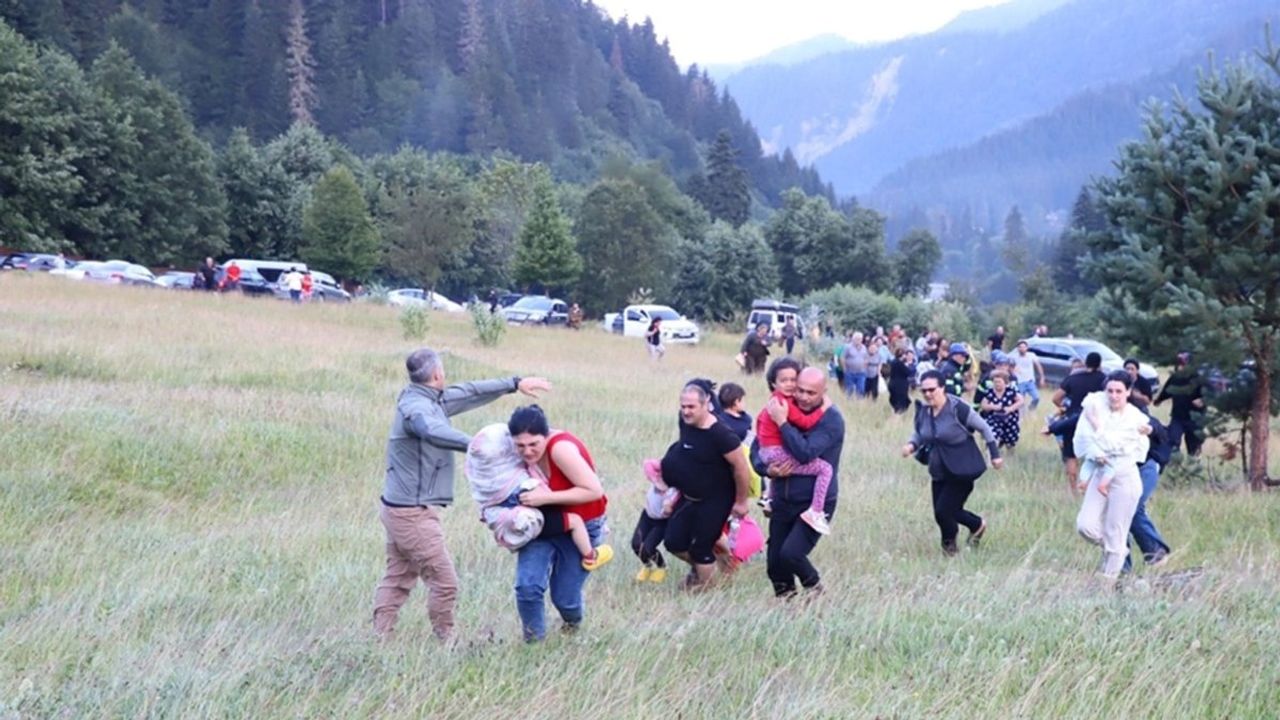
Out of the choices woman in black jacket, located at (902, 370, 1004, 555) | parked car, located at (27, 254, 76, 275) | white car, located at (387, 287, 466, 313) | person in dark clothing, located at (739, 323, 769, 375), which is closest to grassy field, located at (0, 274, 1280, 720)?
woman in black jacket, located at (902, 370, 1004, 555)

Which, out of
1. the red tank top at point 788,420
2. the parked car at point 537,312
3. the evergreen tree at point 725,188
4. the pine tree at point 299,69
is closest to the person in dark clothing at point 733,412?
the red tank top at point 788,420

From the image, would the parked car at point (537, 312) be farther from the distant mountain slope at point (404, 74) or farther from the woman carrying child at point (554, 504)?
the distant mountain slope at point (404, 74)

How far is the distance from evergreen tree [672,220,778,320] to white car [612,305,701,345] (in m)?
15.4

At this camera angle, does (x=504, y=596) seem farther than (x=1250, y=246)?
No

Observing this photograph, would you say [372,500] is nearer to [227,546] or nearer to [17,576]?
[227,546]

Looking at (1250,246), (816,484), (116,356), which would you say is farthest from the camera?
(116,356)

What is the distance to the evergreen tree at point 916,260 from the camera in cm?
Result: 8375

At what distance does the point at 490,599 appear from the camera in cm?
753

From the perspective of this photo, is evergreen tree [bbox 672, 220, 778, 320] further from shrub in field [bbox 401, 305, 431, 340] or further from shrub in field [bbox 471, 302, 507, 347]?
shrub in field [bbox 401, 305, 431, 340]

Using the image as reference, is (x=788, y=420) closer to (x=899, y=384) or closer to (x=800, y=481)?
(x=800, y=481)

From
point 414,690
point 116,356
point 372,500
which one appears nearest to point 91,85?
point 116,356

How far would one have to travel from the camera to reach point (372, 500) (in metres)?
11.5

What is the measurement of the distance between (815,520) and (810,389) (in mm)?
789

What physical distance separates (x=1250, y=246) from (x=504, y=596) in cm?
942
